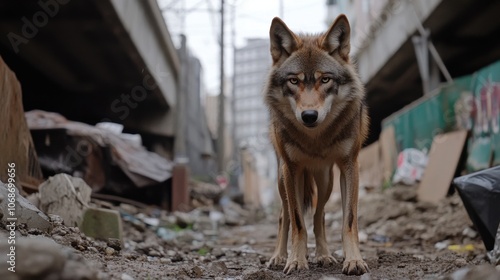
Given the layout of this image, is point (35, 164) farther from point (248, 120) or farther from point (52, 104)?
point (248, 120)

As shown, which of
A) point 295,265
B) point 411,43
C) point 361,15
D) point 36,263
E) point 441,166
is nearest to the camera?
point 36,263

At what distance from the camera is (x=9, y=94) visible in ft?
16.4

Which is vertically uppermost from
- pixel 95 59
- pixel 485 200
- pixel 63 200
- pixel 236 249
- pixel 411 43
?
pixel 411 43

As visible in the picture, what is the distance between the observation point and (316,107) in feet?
13.0

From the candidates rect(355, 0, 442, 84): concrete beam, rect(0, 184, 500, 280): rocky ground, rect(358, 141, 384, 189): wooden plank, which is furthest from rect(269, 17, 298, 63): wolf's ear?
rect(358, 141, 384, 189): wooden plank

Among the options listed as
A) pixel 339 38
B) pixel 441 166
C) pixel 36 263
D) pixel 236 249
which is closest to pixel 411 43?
pixel 441 166

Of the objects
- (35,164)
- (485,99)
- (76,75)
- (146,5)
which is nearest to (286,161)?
(35,164)

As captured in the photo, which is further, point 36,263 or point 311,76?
point 311,76

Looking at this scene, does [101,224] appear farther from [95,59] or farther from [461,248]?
[95,59]

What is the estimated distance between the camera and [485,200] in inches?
187

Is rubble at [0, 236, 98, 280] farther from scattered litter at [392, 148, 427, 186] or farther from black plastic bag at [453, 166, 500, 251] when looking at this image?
scattered litter at [392, 148, 427, 186]

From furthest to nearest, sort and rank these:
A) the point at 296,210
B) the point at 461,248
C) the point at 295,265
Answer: the point at 461,248, the point at 296,210, the point at 295,265

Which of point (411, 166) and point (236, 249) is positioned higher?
point (411, 166)

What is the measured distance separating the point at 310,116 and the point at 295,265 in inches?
46.8
